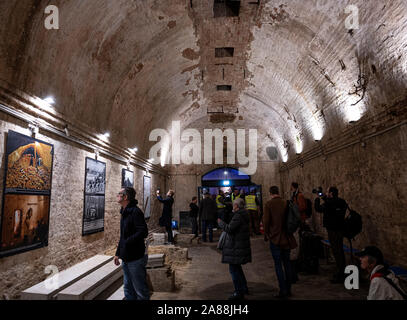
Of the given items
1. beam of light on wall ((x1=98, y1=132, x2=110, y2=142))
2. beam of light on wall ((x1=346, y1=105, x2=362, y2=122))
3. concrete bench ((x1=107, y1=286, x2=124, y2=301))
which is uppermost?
beam of light on wall ((x1=346, y1=105, x2=362, y2=122))

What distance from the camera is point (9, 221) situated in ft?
12.8

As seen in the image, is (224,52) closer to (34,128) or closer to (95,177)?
(95,177)

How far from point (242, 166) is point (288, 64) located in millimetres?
8381

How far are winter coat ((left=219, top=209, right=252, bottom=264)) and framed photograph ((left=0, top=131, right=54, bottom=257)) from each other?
308 centimetres

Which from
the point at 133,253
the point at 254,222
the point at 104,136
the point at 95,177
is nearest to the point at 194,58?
the point at 104,136

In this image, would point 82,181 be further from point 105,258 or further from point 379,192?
point 379,192

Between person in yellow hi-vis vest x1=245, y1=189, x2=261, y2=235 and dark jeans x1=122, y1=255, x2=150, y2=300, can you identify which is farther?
person in yellow hi-vis vest x1=245, y1=189, x2=261, y2=235

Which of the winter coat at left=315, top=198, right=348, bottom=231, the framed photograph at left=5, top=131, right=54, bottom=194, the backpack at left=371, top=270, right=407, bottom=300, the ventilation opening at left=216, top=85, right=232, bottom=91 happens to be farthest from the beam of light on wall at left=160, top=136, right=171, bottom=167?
the backpack at left=371, top=270, right=407, bottom=300

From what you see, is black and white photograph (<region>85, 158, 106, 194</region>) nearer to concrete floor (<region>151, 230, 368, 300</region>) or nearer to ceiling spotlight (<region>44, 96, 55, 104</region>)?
ceiling spotlight (<region>44, 96, 55, 104</region>)

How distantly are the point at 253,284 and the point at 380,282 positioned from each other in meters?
3.60

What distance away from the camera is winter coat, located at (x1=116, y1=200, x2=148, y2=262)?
3670 millimetres

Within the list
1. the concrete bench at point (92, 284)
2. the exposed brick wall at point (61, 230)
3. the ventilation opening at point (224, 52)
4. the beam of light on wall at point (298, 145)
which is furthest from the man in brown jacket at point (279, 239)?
the beam of light on wall at point (298, 145)

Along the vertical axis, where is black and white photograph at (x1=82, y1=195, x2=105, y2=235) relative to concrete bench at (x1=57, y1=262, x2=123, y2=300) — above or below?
above

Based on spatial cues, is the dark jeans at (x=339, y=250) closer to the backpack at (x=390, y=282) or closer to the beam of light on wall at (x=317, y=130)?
the backpack at (x=390, y=282)
